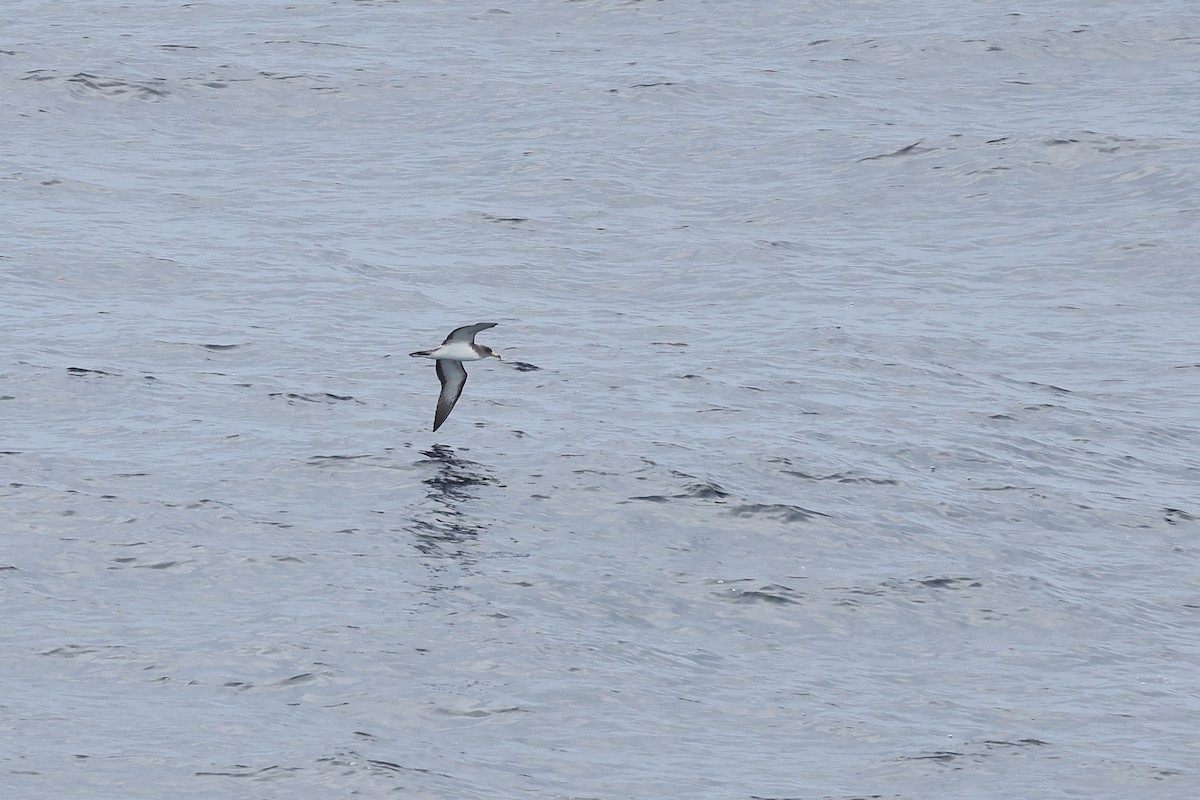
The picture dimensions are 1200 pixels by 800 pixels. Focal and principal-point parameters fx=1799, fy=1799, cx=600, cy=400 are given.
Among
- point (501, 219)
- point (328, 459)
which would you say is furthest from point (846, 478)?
point (501, 219)

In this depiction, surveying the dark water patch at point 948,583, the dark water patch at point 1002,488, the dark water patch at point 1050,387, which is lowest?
the dark water patch at point 948,583

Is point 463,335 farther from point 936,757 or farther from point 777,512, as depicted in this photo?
point 936,757

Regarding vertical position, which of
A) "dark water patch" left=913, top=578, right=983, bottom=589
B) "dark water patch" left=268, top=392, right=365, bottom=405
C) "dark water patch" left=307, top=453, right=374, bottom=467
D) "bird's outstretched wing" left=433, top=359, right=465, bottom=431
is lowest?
"dark water patch" left=913, top=578, right=983, bottom=589

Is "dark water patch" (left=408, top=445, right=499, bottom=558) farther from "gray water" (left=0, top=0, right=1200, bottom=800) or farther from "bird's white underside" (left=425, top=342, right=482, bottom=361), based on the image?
"bird's white underside" (left=425, top=342, right=482, bottom=361)

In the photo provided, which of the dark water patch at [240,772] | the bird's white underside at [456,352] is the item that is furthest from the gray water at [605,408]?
the bird's white underside at [456,352]

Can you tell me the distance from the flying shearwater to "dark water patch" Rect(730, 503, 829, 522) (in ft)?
16.2

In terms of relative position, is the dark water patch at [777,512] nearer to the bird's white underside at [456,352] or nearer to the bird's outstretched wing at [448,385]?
the bird's white underside at [456,352]

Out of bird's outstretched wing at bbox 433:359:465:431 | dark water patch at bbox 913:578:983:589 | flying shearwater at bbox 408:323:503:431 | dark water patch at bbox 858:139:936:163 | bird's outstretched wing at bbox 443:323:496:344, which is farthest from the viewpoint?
dark water patch at bbox 858:139:936:163

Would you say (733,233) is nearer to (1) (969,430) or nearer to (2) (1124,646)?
(1) (969,430)

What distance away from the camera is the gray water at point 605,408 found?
20.5 metres

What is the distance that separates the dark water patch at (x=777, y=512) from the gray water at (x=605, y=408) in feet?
0.25

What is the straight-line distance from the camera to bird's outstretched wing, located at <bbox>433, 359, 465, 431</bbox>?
29047 mm

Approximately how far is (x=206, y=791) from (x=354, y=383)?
13332 millimetres

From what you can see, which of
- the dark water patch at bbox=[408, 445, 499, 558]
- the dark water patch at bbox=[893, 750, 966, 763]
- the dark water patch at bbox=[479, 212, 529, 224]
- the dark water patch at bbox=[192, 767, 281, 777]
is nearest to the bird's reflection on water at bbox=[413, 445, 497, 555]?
the dark water patch at bbox=[408, 445, 499, 558]
